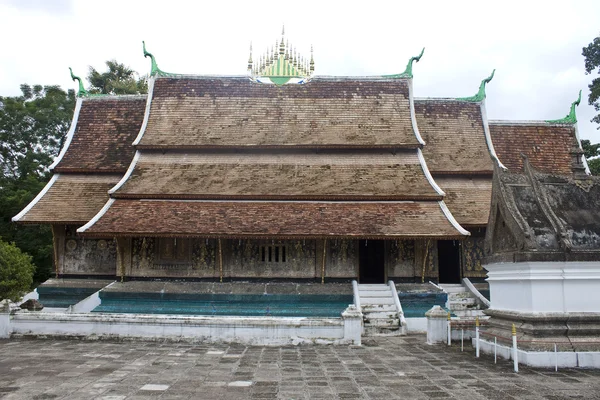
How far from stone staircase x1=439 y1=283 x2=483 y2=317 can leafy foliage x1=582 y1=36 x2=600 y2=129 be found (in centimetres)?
1093

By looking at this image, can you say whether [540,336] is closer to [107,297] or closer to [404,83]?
[107,297]

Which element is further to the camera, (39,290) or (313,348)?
(39,290)

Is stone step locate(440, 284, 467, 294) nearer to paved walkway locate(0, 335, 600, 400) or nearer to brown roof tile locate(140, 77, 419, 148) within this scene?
brown roof tile locate(140, 77, 419, 148)

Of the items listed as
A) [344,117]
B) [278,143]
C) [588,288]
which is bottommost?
[588,288]

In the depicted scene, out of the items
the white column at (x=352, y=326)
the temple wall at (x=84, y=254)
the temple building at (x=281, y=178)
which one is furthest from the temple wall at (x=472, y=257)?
the temple wall at (x=84, y=254)

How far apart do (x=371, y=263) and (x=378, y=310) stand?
261 centimetres

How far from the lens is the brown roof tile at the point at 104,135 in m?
16.8

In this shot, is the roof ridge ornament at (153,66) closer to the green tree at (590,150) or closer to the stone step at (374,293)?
Result: the stone step at (374,293)

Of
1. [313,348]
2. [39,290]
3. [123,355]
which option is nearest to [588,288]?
[313,348]

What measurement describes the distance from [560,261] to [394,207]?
23.1 ft

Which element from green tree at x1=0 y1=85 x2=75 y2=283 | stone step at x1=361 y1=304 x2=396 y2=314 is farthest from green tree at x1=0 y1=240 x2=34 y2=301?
stone step at x1=361 y1=304 x2=396 y2=314

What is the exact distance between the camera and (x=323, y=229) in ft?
43.9

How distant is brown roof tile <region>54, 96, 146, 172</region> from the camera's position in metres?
16.8

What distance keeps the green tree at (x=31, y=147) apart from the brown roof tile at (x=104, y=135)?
34.3 feet
